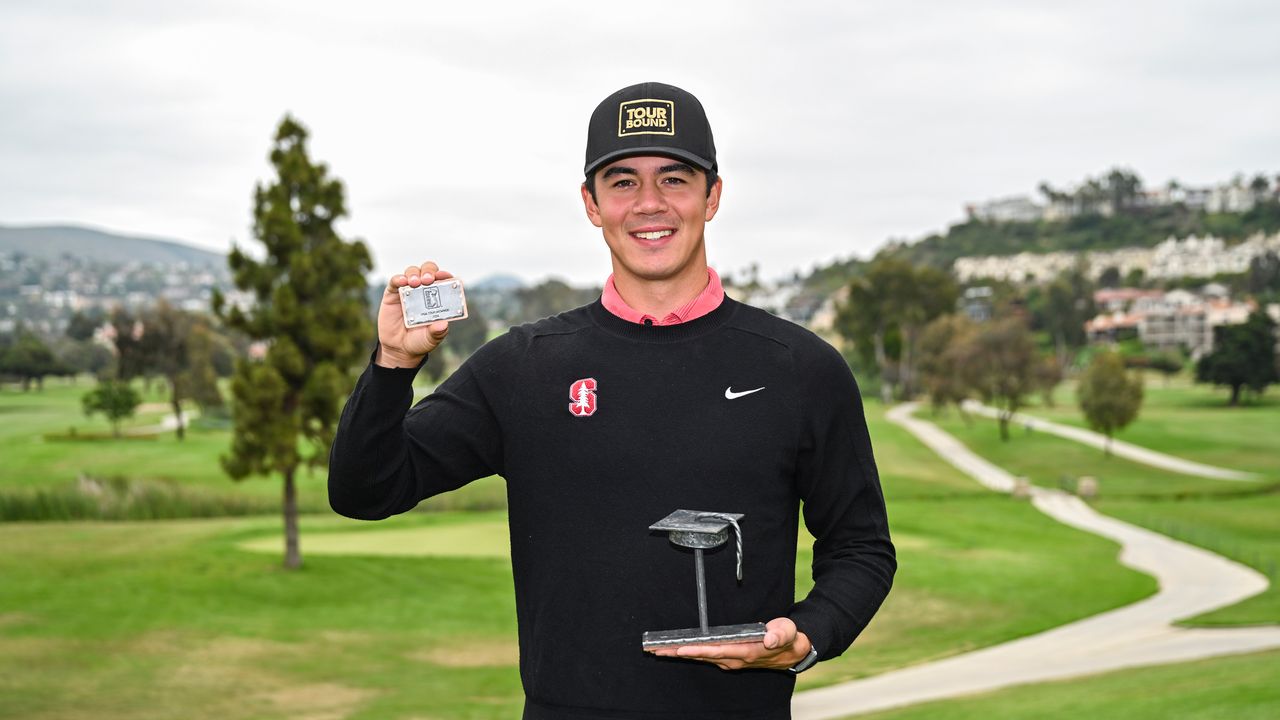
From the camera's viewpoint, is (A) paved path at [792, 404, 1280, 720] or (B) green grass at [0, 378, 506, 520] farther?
(B) green grass at [0, 378, 506, 520]

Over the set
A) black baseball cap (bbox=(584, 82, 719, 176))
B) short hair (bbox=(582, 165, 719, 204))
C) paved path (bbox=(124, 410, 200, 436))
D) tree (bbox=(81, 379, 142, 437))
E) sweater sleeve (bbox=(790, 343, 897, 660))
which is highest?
black baseball cap (bbox=(584, 82, 719, 176))

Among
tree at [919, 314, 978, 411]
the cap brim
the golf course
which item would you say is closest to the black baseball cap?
the cap brim

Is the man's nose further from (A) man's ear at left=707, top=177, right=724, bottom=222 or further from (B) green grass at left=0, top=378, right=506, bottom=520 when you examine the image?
(B) green grass at left=0, top=378, right=506, bottom=520

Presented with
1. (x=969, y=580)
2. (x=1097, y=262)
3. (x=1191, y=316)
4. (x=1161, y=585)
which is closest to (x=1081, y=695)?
(x=969, y=580)

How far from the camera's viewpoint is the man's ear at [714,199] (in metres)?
3.28

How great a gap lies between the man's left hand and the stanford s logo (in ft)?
1.98

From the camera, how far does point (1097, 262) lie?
17600cm

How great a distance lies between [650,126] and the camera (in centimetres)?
299

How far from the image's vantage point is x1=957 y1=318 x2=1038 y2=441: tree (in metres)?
66.2

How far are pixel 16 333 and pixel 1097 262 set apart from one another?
143 m

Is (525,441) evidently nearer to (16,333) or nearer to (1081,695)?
(1081,695)

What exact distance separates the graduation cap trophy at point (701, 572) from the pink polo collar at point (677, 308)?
1.85 ft

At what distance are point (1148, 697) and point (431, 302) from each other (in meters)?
12.9

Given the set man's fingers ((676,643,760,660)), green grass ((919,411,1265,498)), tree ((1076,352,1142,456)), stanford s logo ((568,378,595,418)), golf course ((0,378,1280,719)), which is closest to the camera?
man's fingers ((676,643,760,660))
